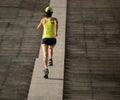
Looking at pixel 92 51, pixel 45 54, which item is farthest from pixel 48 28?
pixel 92 51

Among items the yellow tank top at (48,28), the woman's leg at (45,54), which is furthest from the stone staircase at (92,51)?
the yellow tank top at (48,28)

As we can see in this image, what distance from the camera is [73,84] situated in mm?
10500

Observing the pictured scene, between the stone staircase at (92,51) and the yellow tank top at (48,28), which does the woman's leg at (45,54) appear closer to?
the yellow tank top at (48,28)

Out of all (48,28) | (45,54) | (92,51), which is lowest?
(92,51)

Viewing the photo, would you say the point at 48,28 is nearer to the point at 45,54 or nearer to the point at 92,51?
the point at 45,54

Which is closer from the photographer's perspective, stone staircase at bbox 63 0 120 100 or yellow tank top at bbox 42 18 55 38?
stone staircase at bbox 63 0 120 100

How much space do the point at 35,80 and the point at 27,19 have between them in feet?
16.6

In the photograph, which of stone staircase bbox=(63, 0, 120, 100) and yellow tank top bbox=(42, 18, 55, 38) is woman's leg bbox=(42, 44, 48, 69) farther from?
stone staircase bbox=(63, 0, 120, 100)

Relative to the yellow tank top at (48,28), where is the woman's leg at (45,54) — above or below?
below

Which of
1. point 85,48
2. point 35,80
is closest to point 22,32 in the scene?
point 85,48

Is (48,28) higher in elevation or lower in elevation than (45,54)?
higher

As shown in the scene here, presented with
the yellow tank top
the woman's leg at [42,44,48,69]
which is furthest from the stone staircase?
the yellow tank top

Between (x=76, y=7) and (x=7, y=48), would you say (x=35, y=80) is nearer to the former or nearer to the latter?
(x=7, y=48)

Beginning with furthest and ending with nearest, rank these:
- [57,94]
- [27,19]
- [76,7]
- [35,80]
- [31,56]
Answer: [76,7]
[27,19]
[31,56]
[35,80]
[57,94]
